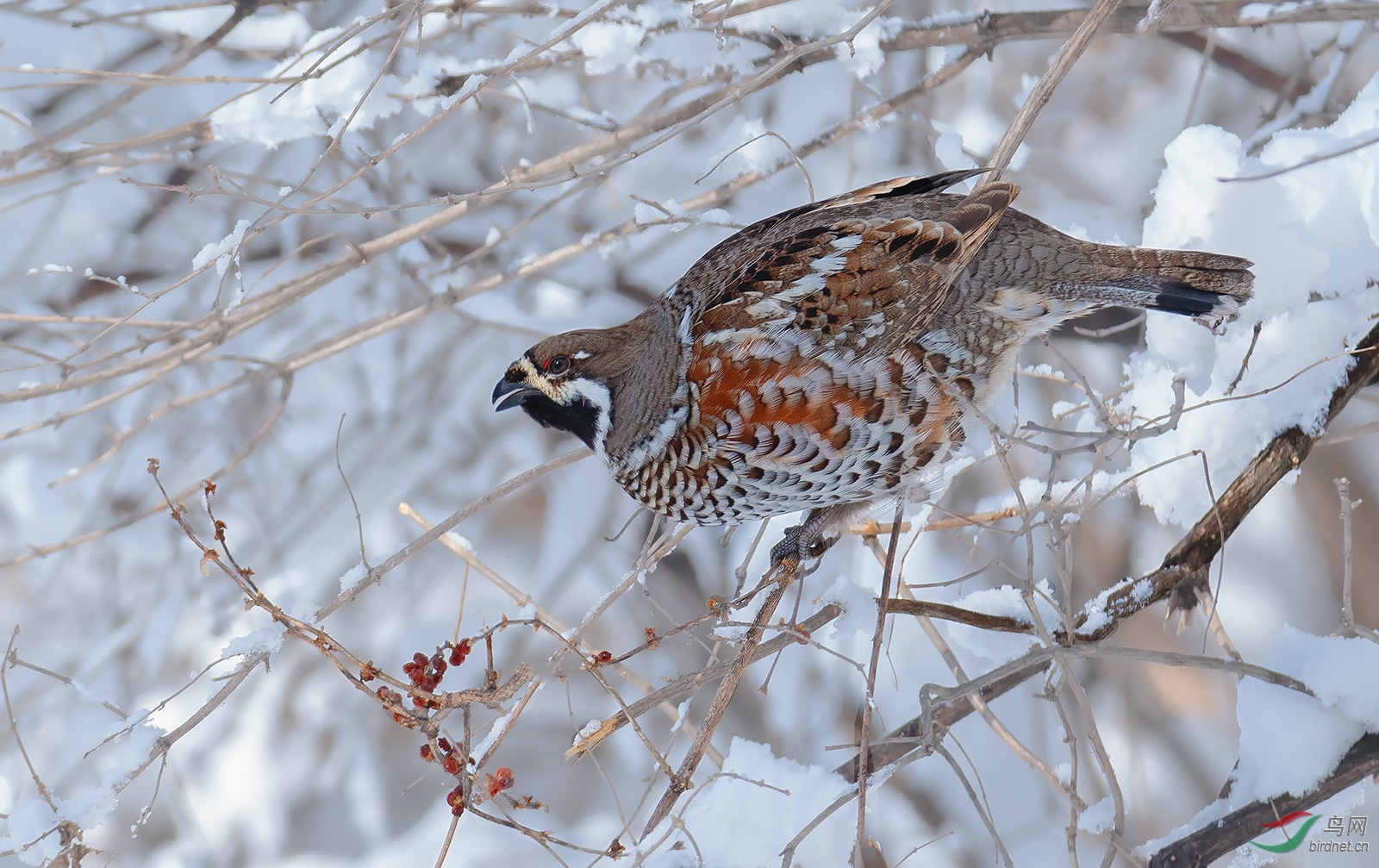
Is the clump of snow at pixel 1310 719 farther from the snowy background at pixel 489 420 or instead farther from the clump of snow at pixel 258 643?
the clump of snow at pixel 258 643

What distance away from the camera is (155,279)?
16.2ft

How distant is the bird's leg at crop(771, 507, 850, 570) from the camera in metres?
3.11

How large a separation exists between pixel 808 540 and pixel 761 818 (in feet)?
2.86

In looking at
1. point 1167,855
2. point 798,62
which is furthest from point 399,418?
point 1167,855

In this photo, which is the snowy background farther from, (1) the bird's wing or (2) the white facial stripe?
(2) the white facial stripe

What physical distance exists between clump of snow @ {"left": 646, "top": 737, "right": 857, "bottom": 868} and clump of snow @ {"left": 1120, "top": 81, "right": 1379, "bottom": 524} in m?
1.47

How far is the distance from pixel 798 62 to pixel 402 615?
11.5ft

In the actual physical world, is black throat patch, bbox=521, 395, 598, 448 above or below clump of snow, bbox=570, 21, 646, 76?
below

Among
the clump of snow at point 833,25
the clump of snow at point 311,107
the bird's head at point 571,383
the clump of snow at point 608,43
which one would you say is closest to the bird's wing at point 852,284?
the bird's head at point 571,383

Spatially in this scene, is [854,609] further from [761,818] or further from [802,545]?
[761,818]

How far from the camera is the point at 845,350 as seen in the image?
9.18 ft

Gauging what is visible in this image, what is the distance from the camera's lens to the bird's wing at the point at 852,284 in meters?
2.80

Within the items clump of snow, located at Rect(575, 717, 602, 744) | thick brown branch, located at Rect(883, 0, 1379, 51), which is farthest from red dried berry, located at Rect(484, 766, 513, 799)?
thick brown branch, located at Rect(883, 0, 1379, 51)

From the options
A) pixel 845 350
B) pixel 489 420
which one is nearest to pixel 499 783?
pixel 845 350
